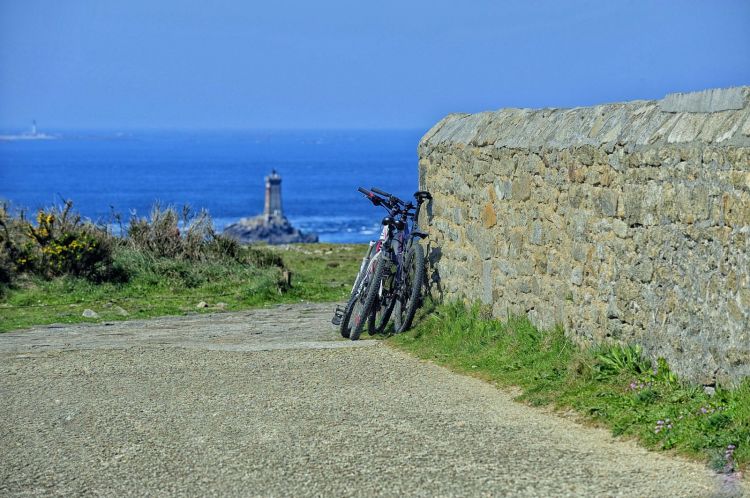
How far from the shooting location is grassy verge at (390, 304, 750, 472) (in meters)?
5.98

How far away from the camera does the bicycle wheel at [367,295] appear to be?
33.6 feet

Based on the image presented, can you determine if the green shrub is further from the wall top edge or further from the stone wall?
the wall top edge

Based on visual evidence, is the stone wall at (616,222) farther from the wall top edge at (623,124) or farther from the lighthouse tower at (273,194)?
the lighthouse tower at (273,194)

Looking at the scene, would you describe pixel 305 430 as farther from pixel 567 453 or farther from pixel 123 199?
pixel 123 199

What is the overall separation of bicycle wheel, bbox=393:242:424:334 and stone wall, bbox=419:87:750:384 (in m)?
0.37

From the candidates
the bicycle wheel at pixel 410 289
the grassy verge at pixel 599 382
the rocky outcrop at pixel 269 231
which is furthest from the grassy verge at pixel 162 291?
the rocky outcrop at pixel 269 231

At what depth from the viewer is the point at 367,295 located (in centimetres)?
1026

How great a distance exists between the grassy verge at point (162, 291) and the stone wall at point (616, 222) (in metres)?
4.22

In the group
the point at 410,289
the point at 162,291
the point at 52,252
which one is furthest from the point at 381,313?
the point at 52,252

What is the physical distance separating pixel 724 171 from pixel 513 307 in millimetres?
3179

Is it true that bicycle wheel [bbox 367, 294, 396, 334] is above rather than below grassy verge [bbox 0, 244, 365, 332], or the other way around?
above

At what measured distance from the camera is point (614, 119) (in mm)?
7809

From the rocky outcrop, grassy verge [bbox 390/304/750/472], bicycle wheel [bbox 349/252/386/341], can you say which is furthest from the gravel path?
the rocky outcrop

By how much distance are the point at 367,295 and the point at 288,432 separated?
11.9 feet
